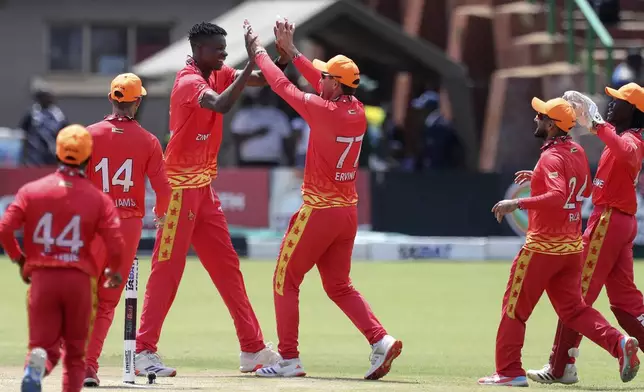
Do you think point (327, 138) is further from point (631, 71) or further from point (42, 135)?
point (42, 135)

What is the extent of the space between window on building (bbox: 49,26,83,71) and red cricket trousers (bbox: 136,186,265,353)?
22.9 meters

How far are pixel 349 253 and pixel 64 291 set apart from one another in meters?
3.47

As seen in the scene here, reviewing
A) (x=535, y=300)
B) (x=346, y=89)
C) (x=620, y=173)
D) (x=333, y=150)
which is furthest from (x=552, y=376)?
(x=346, y=89)

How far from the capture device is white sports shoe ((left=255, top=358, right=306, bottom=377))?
A: 11.8 metres

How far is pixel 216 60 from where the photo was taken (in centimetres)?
1191

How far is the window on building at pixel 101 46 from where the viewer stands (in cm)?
3431

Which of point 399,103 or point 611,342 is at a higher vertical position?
point 399,103

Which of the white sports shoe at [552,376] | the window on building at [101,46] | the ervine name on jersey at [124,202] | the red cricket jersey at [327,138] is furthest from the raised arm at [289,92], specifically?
the window on building at [101,46]

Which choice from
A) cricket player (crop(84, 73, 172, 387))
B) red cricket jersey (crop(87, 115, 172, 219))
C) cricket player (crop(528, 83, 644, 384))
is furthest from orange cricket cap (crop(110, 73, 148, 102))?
cricket player (crop(528, 83, 644, 384))

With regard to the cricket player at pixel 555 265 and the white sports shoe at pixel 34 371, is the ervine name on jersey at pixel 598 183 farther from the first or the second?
the white sports shoe at pixel 34 371

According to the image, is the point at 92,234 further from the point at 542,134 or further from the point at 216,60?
the point at 542,134

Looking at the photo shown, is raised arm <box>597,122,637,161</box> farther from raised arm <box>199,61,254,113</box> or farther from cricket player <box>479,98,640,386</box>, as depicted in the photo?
raised arm <box>199,61,254,113</box>

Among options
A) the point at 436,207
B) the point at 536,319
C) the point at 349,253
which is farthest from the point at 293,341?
the point at 436,207

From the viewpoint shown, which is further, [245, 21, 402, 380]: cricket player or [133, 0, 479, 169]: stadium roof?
[133, 0, 479, 169]: stadium roof
